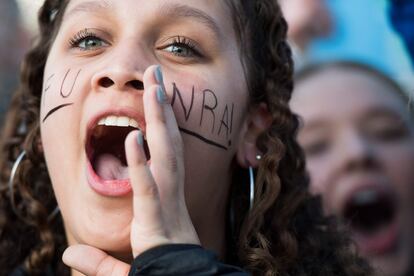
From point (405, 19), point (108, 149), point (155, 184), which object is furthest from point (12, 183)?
point (405, 19)

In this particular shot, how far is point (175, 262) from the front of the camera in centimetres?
167

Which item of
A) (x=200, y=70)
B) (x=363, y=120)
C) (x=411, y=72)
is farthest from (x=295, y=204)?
(x=363, y=120)

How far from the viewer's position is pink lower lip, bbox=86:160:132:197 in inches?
74.5

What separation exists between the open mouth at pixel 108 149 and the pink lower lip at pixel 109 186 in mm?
72

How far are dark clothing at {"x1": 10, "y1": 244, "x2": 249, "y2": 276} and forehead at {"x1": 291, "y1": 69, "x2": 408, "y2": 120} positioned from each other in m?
2.02

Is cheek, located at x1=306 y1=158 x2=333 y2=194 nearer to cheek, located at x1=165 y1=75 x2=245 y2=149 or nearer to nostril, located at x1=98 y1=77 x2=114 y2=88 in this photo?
cheek, located at x1=165 y1=75 x2=245 y2=149

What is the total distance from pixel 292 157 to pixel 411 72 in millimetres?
967

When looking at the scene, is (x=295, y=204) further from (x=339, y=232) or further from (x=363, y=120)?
(x=363, y=120)

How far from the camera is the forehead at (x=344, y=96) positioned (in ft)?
11.8

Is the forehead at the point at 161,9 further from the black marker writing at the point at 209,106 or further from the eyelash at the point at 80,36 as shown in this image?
the black marker writing at the point at 209,106

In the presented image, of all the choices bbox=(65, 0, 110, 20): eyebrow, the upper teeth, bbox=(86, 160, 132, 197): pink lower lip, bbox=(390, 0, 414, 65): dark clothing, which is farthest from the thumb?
bbox=(390, 0, 414, 65): dark clothing

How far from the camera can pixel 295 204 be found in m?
2.37

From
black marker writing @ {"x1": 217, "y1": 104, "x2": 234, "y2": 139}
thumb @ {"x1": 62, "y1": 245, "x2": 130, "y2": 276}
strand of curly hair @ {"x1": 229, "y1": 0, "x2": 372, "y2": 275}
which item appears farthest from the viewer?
strand of curly hair @ {"x1": 229, "y1": 0, "x2": 372, "y2": 275}

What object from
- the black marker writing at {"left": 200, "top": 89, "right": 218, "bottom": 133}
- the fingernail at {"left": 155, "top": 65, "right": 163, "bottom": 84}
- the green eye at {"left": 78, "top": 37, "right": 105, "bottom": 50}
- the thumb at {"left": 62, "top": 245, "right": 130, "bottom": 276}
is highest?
the green eye at {"left": 78, "top": 37, "right": 105, "bottom": 50}
